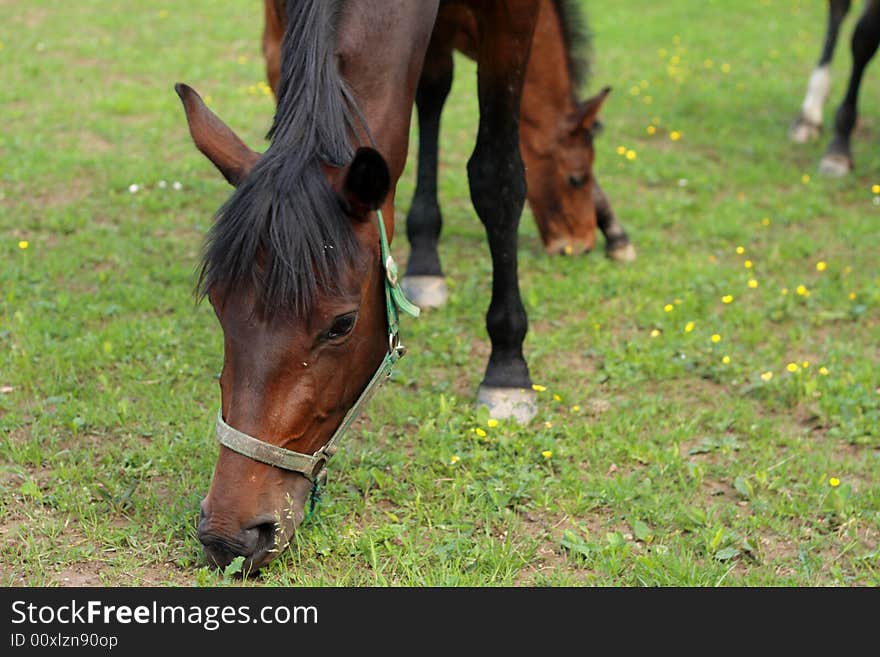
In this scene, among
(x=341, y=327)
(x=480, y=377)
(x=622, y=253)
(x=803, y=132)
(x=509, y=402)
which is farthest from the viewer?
(x=803, y=132)

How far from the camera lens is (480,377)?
4.71 meters

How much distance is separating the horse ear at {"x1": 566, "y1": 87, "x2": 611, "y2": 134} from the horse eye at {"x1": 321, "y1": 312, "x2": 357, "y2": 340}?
354 cm

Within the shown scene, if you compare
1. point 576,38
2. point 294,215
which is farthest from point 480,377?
point 576,38

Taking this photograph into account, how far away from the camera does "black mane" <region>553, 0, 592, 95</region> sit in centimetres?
590

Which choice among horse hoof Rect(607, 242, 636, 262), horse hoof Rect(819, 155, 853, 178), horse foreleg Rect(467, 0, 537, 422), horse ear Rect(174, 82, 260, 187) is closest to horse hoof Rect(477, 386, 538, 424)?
horse foreleg Rect(467, 0, 537, 422)

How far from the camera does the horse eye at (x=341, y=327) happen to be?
2.93 meters

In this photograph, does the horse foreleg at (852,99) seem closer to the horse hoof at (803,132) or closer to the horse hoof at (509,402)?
the horse hoof at (803,132)

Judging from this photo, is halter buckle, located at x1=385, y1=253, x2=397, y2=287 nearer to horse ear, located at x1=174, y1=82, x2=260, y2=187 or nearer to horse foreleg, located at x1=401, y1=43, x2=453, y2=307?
horse ear, located at x1=174, y1=82, x2=260, y2=187

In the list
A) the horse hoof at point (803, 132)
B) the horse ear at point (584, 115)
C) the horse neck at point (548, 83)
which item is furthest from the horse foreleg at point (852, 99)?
the horse neck at point (548, 83)

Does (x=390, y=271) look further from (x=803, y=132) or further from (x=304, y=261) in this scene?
(x=803, y=132)

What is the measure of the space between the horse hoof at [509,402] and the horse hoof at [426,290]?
1.19m

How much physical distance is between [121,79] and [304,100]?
7128 mm

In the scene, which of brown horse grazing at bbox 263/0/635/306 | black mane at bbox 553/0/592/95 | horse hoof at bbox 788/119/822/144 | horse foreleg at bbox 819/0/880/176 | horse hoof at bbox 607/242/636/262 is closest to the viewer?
brown horse grazing at bbox 263/0/635/306

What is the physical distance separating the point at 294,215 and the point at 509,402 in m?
1.78
